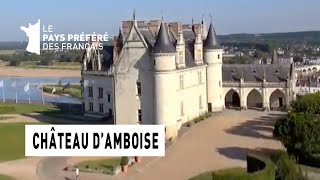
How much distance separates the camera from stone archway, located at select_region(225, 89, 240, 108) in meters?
60.5

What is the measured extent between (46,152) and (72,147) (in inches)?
52.4

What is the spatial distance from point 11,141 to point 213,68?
2311cm

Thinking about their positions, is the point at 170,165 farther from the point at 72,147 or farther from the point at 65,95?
the point at 65,95

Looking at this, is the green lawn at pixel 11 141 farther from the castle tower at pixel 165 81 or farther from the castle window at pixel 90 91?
the castle tower at pixel 165 81

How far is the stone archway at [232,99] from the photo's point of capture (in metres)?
60.5

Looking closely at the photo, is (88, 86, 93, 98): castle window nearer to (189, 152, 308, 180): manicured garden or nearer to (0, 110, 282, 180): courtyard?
(0, 110, 282, 180): courtyard

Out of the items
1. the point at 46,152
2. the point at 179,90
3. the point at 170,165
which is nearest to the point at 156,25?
the point at 179,90

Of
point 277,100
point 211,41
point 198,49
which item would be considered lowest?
point 277,100

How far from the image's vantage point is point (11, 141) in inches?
1895

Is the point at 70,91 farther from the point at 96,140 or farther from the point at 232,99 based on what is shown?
the point at 96,140

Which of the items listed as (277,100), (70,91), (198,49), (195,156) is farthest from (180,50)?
(70,91)

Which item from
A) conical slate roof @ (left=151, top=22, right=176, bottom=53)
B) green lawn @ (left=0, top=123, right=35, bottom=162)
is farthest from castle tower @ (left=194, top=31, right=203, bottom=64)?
green lawn @ (left=0, top=123, right=35, bottom=162)

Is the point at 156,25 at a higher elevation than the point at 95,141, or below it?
higher

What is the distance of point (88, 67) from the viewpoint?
59.8 metres
